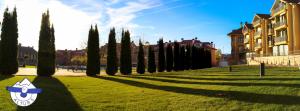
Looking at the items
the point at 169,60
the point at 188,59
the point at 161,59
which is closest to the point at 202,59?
the point at 188,59

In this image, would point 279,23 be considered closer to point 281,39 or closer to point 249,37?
point 281,39

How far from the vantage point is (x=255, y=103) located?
11758 mm

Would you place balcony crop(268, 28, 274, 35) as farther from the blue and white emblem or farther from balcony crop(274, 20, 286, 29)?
the blue and white emblem

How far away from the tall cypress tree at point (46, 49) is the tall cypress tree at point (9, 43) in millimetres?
2245

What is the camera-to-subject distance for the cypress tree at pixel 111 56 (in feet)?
107

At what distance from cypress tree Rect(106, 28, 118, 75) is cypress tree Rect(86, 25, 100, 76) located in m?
1.71

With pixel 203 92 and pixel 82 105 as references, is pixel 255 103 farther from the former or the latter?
pixel 82 105

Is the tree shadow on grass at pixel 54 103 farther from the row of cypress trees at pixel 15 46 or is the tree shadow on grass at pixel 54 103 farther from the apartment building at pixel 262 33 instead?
the apartment building at pixel 262 33

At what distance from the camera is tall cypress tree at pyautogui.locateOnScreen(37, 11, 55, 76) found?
26.9 metres

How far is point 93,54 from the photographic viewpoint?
3134 centimetres

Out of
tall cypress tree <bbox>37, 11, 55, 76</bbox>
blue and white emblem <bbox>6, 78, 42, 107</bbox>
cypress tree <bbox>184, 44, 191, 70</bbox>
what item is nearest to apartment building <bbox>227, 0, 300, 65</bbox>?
cypress tree <bbox>184, 44, 191, 70</bbox>

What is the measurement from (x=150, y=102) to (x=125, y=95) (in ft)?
6.67

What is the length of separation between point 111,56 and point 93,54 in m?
2.51

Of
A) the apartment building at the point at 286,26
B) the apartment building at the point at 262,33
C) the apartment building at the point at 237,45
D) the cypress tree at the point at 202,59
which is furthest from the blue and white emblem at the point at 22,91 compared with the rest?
the apartment building at the point at 237,45
